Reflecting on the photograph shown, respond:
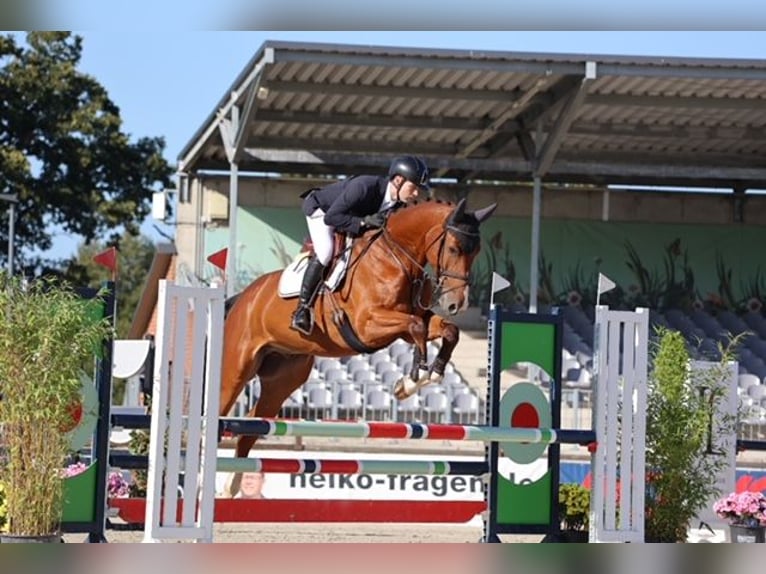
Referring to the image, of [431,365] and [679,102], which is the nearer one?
[431,365]

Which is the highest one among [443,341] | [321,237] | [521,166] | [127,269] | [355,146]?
[127,269]

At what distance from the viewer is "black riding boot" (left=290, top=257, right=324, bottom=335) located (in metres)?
6.11

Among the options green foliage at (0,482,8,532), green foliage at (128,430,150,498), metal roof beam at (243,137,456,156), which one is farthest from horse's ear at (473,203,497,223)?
metal roof beam at (243,137,456,156)

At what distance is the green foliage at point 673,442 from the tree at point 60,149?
21.1 m

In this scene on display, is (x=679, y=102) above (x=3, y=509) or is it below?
above

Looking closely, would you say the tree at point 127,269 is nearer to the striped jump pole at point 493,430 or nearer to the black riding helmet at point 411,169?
the striped jump pole at point 493,430

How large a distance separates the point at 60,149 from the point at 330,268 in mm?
21819

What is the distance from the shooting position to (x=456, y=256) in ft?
18.5

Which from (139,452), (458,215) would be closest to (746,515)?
(458,215)

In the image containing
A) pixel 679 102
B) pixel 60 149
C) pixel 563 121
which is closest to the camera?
pixel 563 121

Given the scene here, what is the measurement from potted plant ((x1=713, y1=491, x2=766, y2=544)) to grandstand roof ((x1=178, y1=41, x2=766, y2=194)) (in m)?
8.75

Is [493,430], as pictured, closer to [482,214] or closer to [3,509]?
[482,214]

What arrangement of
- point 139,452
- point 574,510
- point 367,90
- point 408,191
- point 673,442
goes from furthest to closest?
point 367,90
point 139,452
point 574,510
point 673,442
point 408,191

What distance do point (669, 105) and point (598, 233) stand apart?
3371mm
